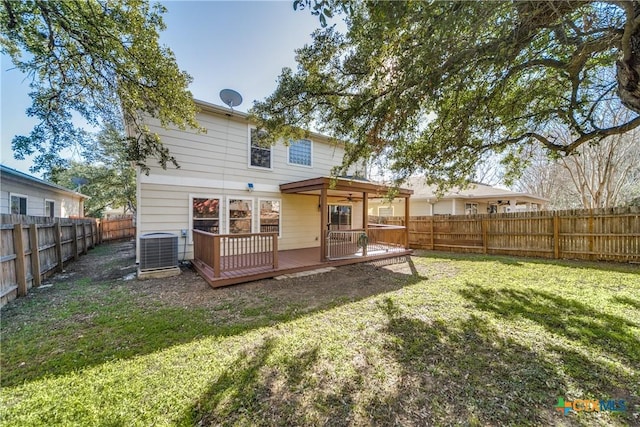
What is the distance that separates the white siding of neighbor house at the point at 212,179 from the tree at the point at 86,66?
1.20m

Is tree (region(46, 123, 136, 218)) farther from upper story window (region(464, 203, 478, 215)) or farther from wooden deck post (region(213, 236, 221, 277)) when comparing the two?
upper story window (region(464, 203, 478, 215))

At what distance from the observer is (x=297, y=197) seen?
1004cm

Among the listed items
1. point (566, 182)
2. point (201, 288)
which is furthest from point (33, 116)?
point (566, 182)

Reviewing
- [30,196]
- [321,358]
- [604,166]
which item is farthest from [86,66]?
[604,166]

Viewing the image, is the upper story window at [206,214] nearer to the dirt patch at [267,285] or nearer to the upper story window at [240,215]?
the upper story window at [240,215]

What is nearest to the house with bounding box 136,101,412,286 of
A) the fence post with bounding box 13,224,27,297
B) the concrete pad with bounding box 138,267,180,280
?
the concrete pad with bounding box 138,267,180,280

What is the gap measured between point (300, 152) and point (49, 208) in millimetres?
13603

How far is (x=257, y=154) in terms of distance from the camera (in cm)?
891

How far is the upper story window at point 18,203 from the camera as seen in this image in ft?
30.1

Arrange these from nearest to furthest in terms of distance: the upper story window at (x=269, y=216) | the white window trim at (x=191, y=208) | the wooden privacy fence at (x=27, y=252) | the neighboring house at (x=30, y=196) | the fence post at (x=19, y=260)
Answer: the wooden privacy fence at (x=27, y=252) → the fence post at (x=19, y=260) → the white window trim at (x=191, y=208) → the neighboring house at (x=30, y=196) → the upper story window at (x=269, y=216)

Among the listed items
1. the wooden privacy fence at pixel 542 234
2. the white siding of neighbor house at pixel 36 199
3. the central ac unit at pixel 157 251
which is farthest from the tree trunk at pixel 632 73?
the white siding of neighbor house at pixel 36 199

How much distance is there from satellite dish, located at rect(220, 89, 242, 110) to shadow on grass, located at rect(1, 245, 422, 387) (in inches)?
244

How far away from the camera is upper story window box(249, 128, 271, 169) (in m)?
8.69

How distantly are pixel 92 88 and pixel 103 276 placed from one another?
15.9 ft
